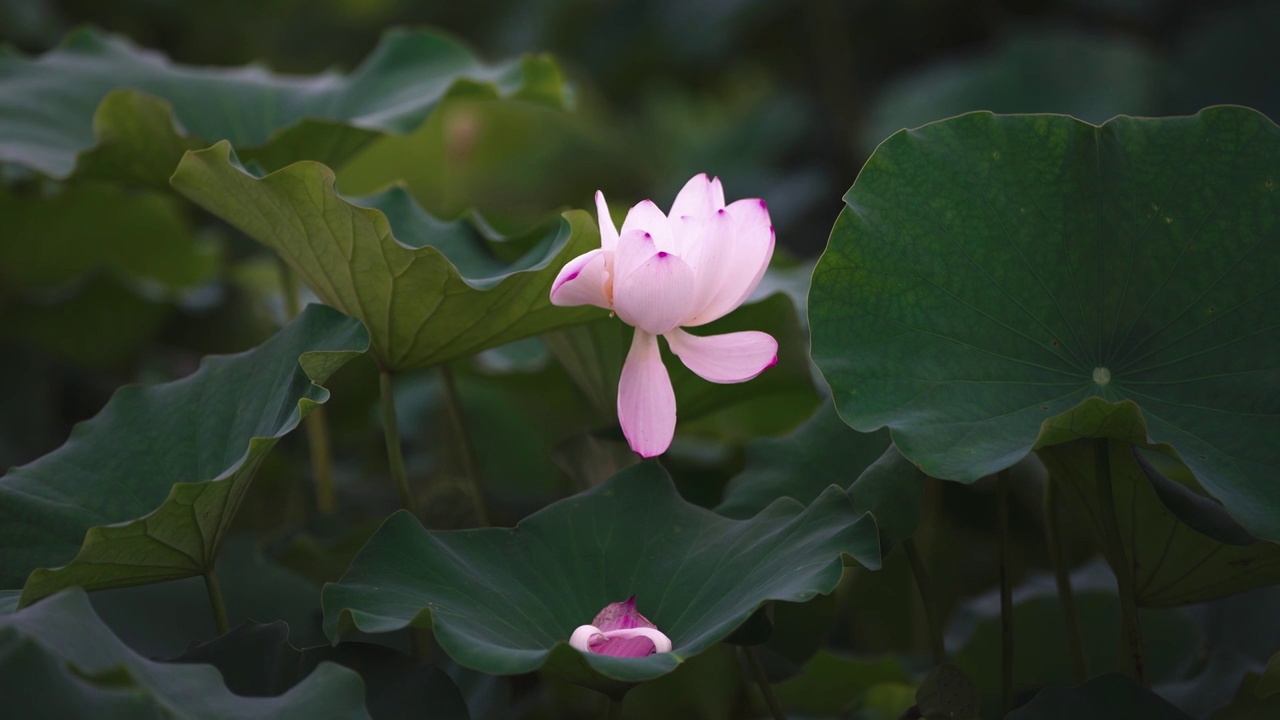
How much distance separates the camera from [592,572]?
74 centimetres

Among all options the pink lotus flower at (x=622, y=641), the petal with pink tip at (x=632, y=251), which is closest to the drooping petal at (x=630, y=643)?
the pink lotus flower at (x=622, y=641)

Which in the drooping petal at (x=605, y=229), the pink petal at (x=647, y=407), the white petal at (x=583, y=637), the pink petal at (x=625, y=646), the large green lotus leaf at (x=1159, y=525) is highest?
the large green lotus leaf at (x=1159, y=525)

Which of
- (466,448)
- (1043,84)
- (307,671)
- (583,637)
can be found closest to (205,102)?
(466,448)

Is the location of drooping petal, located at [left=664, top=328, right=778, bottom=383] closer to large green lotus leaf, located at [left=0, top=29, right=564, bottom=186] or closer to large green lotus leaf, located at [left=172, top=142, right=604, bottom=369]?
large green lotus leaf, located at [left=172, top=142, right=604, bottom=369]

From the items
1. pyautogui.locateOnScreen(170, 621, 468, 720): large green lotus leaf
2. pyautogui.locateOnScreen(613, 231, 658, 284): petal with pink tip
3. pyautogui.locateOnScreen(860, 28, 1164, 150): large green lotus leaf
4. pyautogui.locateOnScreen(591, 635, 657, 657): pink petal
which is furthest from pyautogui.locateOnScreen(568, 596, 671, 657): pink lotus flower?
pyautogui.locateOnScreen(860, 28, 1164, 150): large green lotus leaf

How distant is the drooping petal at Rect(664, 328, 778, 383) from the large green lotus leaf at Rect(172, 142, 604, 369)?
12cm

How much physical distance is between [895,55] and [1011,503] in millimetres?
2322

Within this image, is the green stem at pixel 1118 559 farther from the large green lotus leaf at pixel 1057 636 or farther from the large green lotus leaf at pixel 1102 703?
the large green lotus leaf at pixel 1057 636

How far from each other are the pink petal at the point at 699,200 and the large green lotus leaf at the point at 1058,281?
0.28 feet

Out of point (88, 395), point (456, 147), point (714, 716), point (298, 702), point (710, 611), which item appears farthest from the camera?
point (456, 147)

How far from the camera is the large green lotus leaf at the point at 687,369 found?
3.07ft

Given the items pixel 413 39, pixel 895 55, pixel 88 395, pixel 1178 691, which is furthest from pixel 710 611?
pixel 895 55

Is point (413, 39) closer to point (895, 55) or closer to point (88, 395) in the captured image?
point (88, 395)

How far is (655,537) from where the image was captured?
760 millimetres
